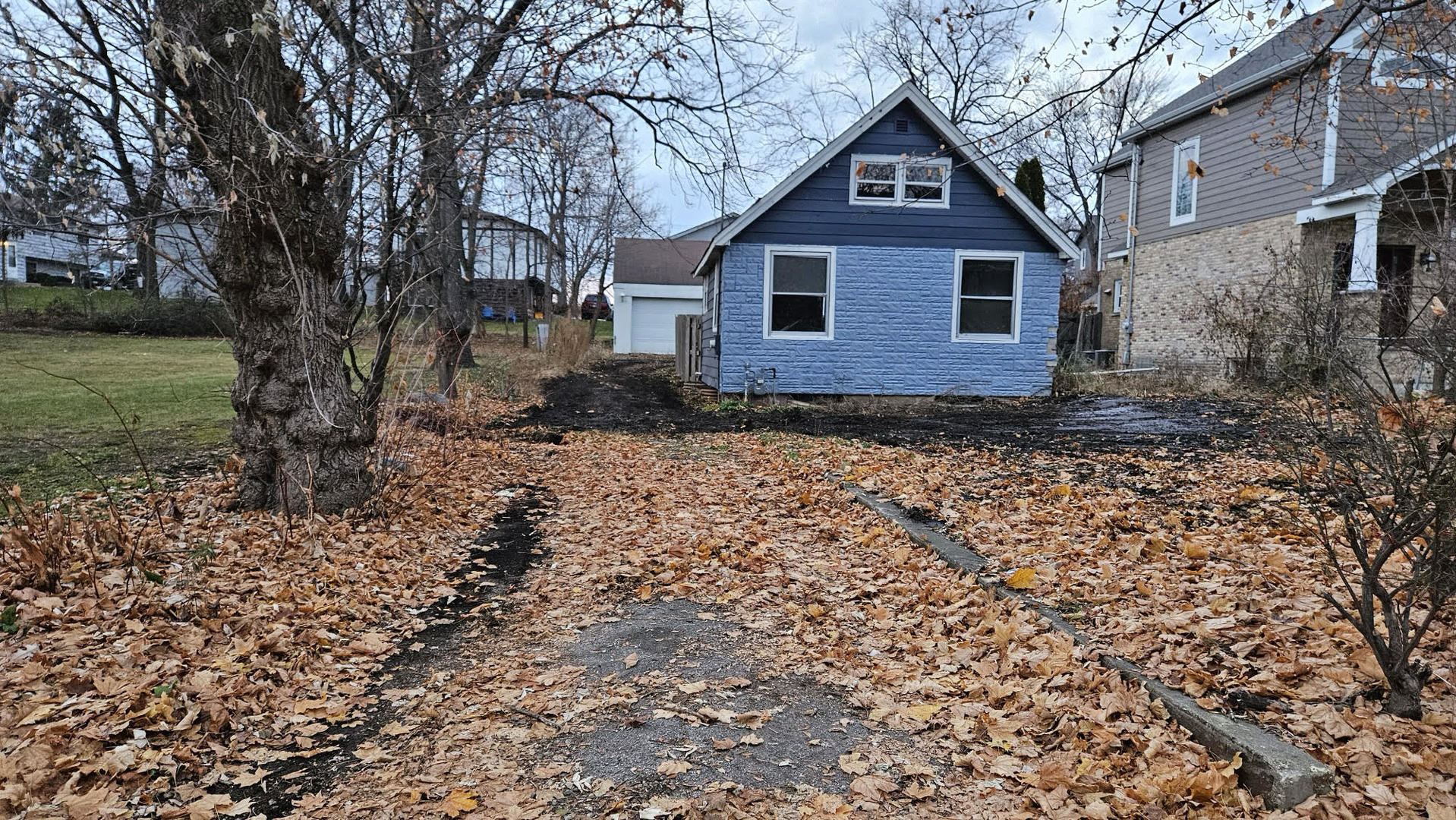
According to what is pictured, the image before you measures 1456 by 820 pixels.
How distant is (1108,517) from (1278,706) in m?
2.87

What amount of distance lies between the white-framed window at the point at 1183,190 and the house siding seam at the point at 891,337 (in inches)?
244

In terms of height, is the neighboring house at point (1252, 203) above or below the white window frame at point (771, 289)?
above

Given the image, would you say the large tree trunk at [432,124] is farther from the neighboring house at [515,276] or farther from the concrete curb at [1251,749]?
the neighboring house at [515,276]

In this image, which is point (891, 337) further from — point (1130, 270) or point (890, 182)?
point (1130, 270)

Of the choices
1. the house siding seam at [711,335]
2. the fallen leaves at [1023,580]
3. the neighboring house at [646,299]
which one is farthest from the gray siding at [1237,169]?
the neighboring house at [646,299]

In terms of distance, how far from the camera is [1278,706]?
3.09 meters

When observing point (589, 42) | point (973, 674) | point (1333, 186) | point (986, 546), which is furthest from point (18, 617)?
point (1333, 186)

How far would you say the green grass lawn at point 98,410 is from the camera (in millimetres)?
7309

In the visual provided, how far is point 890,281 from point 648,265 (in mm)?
23064

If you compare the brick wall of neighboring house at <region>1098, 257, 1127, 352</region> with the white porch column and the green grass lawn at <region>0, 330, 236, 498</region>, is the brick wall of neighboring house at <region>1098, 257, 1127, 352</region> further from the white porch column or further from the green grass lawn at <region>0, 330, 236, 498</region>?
the green grass lawn at <region>0, 330, 236, 498</region>

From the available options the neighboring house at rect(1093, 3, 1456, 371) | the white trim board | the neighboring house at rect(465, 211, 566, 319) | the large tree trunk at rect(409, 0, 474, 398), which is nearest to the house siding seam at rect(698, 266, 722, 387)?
the large tree trunk at rect(409, 0, 474, 398)

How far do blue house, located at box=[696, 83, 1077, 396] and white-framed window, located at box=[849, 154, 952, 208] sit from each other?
0.8 inches

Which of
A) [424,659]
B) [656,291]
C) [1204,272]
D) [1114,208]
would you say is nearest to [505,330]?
[656,291]

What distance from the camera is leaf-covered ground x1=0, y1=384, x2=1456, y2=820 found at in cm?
284
